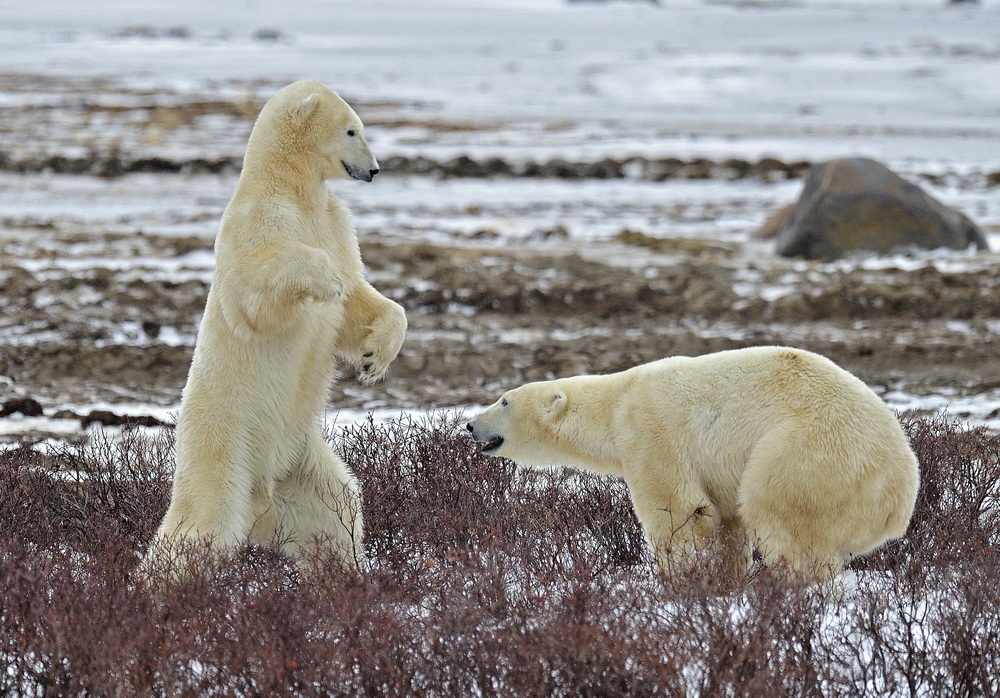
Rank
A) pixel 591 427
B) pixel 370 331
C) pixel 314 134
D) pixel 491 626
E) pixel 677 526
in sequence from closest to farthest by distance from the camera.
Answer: pixel 491 626
pixel 677 526
pixel 314 134
pixel 370 331
pixel 591 427

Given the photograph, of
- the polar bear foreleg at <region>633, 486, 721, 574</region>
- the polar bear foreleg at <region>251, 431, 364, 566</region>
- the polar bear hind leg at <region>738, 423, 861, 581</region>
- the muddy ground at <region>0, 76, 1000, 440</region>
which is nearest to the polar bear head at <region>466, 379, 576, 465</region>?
the polar bear foreleg at <region>633, 486, 721, 574</region>

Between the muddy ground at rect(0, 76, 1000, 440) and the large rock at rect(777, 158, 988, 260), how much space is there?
1.17 ft

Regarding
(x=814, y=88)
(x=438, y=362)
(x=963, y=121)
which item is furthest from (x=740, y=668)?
(x=814, y=88)

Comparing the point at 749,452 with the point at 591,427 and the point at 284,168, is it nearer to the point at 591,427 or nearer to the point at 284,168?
the point at 591,427

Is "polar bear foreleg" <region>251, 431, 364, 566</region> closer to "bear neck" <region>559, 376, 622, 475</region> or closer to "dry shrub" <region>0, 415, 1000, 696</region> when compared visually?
"dry shrub" <region>0, 415, 1000, 696</region>

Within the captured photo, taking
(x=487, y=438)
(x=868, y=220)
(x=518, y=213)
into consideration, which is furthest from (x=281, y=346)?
(x=518, y=213)

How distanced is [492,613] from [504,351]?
16.2 feet

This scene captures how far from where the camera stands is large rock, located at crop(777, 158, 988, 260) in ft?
35.3

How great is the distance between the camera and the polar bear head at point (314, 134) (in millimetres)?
3611

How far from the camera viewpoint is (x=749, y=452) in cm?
352

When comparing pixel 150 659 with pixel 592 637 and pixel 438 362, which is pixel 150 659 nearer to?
pixel 592 637

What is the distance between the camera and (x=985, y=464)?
14.9 feet

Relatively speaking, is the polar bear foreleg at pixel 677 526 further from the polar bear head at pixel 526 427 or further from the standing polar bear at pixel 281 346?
the standing polar bear at pixel 281 346

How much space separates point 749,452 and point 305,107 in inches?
70.3
